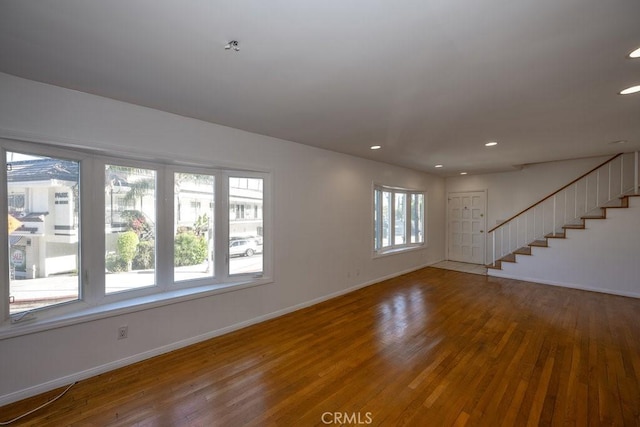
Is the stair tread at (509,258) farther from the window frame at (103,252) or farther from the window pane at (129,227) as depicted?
the window pane at (129,227)

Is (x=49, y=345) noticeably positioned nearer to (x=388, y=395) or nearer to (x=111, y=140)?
(x=111, y=140)

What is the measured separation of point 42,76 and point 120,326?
7.13 feet

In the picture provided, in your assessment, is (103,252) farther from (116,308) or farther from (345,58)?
(345,58)

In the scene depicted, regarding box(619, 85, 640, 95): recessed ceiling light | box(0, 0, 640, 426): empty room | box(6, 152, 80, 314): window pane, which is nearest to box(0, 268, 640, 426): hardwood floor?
box(0, 0, 640, 426): empty room

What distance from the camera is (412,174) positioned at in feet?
20.6

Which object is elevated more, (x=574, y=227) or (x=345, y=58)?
(x=345, y=58)

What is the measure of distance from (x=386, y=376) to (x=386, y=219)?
401 cm

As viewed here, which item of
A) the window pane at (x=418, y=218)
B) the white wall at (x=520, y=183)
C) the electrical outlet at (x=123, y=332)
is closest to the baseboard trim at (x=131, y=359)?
the electrical outlet at (x=123, y=332)

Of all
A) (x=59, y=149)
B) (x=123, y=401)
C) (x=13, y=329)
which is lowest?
(x=123, y=401)

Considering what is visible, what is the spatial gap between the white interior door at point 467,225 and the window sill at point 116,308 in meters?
6.21

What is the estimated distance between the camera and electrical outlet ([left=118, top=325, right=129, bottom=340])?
2449 millimetres

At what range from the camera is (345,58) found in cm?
174

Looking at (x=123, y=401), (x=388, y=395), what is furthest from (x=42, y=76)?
(x=388, y=395)

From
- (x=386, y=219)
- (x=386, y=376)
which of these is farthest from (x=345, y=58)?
(x=386, y=219)
